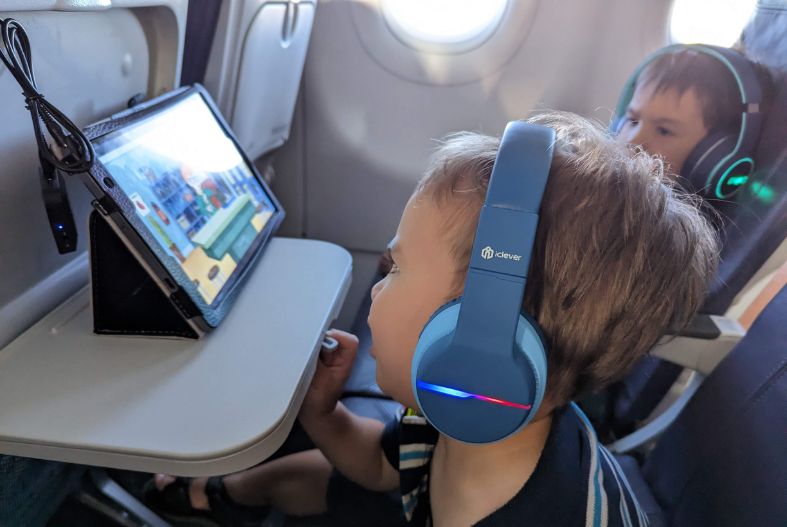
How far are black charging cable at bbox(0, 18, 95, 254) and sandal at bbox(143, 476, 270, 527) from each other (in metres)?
0.69

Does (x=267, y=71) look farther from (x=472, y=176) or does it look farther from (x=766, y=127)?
(x=766, y=127)

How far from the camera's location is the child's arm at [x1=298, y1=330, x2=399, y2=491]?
35.4 inches

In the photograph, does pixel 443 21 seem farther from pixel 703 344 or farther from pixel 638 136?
pixel 703 344

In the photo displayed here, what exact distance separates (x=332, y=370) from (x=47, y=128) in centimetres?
51

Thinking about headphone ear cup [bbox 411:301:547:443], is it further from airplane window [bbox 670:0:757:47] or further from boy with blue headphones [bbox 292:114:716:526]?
airplane window [bbox 670:0:757:47]

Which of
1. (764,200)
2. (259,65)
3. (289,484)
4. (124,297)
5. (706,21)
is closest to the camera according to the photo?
(124,297)

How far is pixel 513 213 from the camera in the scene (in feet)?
1.56

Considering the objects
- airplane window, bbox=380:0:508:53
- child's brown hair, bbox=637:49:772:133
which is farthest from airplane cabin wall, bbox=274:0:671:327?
child's brown hair, bbox=637:49:772:133

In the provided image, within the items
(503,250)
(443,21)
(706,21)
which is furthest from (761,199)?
(443,21)

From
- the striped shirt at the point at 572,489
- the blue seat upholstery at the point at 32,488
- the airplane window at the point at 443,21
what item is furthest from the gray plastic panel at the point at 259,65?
the striped shirt at the point at 572,489

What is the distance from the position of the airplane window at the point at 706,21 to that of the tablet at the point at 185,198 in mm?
1233

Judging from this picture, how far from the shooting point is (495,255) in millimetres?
474

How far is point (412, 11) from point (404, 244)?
116 cm

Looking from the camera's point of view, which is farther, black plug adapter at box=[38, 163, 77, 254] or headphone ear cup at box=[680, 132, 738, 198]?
headphone ear cup at box=[680, 132, 738, 198]
